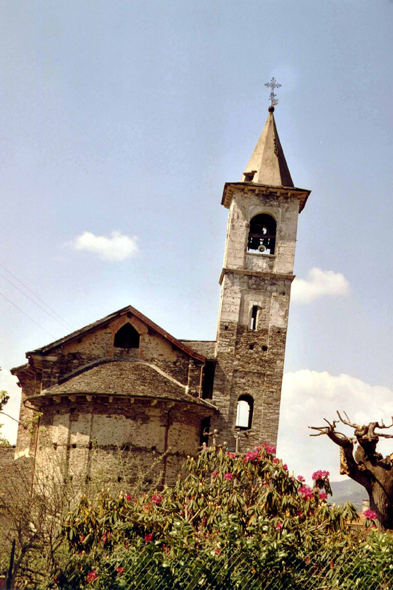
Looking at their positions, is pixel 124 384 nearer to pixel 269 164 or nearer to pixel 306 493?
pixel 306 493

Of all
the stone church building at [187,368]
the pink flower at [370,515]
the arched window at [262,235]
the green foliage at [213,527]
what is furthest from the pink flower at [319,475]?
the arched window at [262,235]

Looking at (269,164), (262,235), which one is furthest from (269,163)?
(262,235)

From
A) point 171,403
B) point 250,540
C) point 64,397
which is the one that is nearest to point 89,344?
point 64,397

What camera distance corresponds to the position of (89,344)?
23.0m

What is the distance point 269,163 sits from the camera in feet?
87.8

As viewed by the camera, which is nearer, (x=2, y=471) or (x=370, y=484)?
(x=370, y=484)

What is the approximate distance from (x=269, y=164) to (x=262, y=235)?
3233 millimetres

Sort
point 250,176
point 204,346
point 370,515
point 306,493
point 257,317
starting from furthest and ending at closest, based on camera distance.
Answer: point 250,176 < point 204,346 < point 257,317 < point 306,493 < point 370,515

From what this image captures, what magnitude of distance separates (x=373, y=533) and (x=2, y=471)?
14771 mm

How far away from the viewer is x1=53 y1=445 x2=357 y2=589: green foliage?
9727 mm

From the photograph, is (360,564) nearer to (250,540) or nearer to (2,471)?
(250,540)

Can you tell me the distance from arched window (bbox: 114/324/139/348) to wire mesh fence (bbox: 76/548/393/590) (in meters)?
13.8

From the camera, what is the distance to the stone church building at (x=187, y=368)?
819 inches

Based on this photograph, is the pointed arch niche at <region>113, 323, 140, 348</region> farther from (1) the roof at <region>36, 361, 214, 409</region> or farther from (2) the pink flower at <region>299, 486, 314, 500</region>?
(2) the pink flower at <region>299, 486, 314, 500</region>
